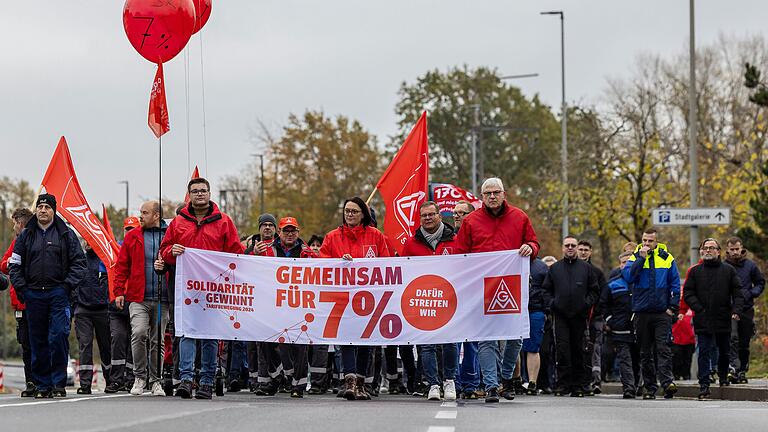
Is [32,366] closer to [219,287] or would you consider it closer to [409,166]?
[219,287]

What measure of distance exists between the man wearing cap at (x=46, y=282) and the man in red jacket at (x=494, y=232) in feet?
13.0

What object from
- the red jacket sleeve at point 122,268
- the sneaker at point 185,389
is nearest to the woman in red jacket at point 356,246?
the sneaker at point 185,389

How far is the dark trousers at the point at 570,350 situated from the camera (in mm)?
18781

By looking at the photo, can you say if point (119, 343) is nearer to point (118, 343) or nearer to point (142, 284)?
point (118, 343)

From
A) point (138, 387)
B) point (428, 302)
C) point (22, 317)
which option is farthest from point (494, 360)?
point (22, 317)

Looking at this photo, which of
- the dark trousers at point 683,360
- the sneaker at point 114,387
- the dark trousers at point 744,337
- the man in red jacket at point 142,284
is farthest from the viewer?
the dark trousers at point 683,360

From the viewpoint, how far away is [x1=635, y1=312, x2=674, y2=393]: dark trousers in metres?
18.2

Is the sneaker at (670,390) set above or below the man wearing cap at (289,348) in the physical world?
below

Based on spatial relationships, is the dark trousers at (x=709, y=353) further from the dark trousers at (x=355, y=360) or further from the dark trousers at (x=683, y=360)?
the dark trousers at (x=355, y=360)

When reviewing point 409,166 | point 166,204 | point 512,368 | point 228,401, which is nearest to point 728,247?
point 409,166

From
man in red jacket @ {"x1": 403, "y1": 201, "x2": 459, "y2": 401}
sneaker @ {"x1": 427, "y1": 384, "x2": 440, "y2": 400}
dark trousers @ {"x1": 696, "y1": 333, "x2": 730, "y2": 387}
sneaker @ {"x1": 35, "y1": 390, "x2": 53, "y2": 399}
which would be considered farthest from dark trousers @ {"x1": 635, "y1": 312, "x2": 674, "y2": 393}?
sneaker @ {"x1": 35, "y1": 390, "x2": 53, "y2": 399}

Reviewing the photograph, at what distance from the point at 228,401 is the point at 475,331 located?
2649 mm

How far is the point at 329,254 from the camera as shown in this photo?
52.1 ft

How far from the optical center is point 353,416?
39.4 feet
